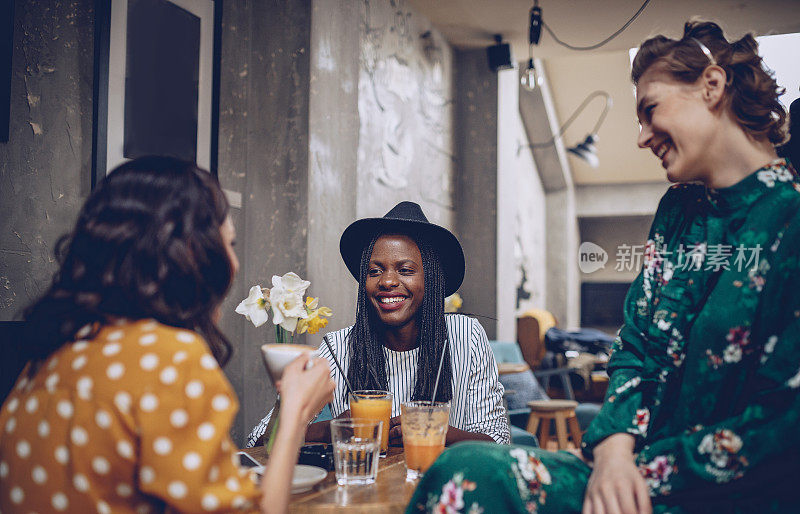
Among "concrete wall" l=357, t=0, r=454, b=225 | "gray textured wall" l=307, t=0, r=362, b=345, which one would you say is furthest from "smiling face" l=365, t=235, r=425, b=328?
"concrete wall" l=357, t=0, r=454, b=225

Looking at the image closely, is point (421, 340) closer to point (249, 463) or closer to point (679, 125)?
point (249, 463)

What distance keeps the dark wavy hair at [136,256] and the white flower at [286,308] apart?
1.41ft

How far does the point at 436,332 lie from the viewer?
80.3 inches

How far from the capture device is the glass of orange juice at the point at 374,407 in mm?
1463

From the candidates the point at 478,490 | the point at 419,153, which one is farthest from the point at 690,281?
the point at 419,153

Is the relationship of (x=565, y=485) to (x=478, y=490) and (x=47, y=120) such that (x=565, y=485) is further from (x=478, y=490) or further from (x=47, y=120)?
(x=47, y=120)

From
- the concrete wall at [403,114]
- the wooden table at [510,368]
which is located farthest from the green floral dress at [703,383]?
the wooden table at [510,368]

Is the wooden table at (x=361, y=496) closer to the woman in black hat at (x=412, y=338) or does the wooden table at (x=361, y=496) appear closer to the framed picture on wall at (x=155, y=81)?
the woman in black hat at (x=412, y=338)

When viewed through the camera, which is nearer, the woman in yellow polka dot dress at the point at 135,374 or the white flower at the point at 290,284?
the woman in yellow polka dot dress at the point at 135,374

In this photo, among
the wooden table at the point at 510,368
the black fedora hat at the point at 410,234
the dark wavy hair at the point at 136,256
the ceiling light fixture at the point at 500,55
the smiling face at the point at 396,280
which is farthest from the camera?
the ceiling light fixture at the point at 500,55

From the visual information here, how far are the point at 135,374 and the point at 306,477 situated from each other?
48cm

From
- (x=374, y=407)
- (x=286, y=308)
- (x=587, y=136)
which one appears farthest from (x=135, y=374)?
(x=587, y=136)

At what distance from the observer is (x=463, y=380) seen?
2027 mm

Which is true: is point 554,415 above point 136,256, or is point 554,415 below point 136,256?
below
